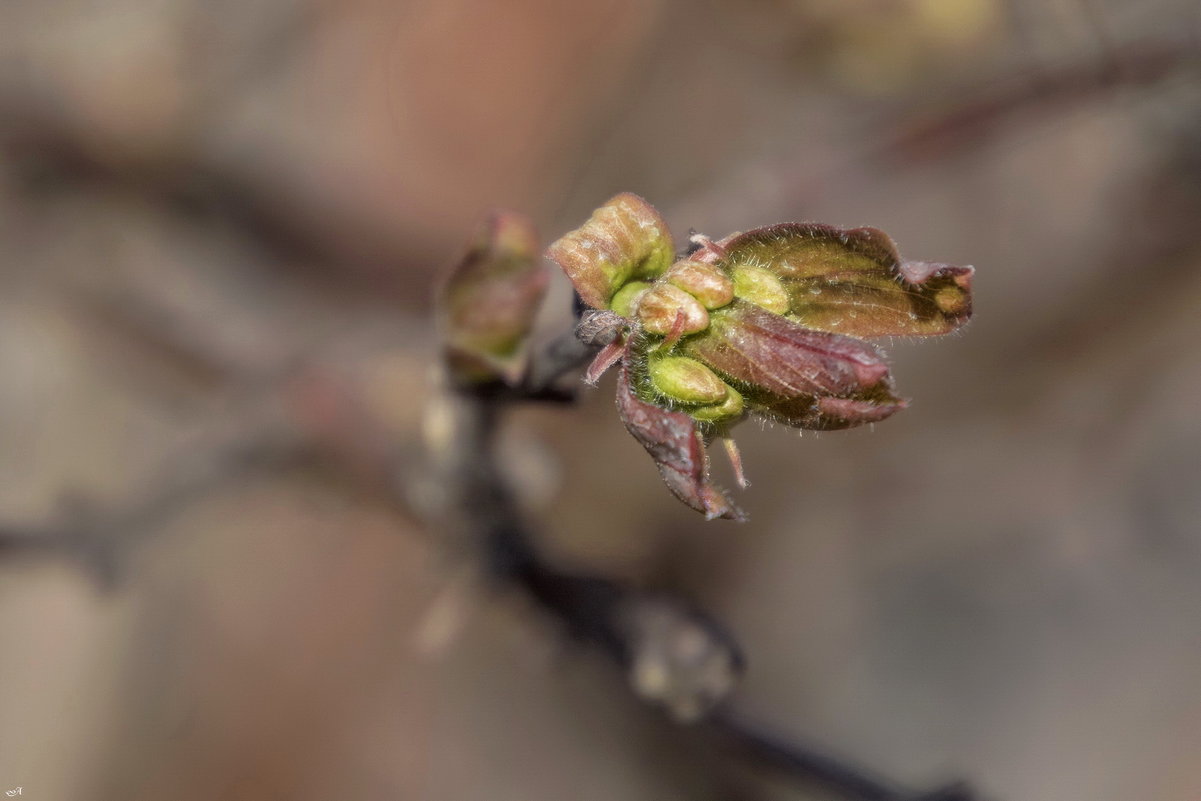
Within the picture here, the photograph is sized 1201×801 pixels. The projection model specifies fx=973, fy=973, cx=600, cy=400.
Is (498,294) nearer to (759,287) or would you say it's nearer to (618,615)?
(759,287)

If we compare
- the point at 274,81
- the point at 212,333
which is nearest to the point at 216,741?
the point at 212,333

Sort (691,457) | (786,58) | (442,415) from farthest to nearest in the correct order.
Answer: (786,58) < (442,415) < (691,457)

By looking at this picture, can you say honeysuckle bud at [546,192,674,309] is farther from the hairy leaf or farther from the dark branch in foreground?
the dark branch in foreground

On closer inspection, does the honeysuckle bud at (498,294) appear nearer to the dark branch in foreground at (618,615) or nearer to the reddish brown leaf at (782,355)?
the dark branch in foreground at (618,615)

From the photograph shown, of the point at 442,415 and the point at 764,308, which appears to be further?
the point at 442,415

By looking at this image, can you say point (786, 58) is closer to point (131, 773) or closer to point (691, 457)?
point (691, 457)

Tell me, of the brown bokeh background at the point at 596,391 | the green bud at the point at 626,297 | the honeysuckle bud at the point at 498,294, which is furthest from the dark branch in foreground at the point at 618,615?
the brown bokeh background at the point at 596,391

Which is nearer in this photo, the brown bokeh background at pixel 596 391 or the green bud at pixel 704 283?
the green bud at pixel 704 283
